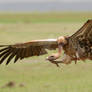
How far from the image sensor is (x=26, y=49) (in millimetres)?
11094

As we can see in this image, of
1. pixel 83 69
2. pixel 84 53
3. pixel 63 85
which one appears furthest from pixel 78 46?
pixel 83 69

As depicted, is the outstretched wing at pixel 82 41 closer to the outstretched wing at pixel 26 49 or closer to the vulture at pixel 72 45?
the vulture at pixel 72 45

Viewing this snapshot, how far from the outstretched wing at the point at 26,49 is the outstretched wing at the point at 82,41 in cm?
37

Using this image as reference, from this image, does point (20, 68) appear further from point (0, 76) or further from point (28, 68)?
point (0, 76)

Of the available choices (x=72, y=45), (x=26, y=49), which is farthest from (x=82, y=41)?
(x=26, y=49)

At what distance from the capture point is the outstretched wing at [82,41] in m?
9.33

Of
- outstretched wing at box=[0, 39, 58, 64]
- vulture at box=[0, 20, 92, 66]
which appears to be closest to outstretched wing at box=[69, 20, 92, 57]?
vulture at box=[0, 20, 92, 66]

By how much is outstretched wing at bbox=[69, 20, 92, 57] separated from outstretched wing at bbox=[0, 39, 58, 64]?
367 mm

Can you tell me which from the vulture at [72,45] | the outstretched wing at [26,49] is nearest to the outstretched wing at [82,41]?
the vulture at [72,45]

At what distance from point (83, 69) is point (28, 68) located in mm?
2025

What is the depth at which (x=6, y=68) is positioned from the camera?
19156 millimetres

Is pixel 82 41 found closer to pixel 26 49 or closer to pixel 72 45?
pixel 72 45

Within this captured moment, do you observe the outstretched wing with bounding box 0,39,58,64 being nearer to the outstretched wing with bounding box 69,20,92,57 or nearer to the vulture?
the vulture

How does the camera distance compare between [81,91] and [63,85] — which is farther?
[63,85]
